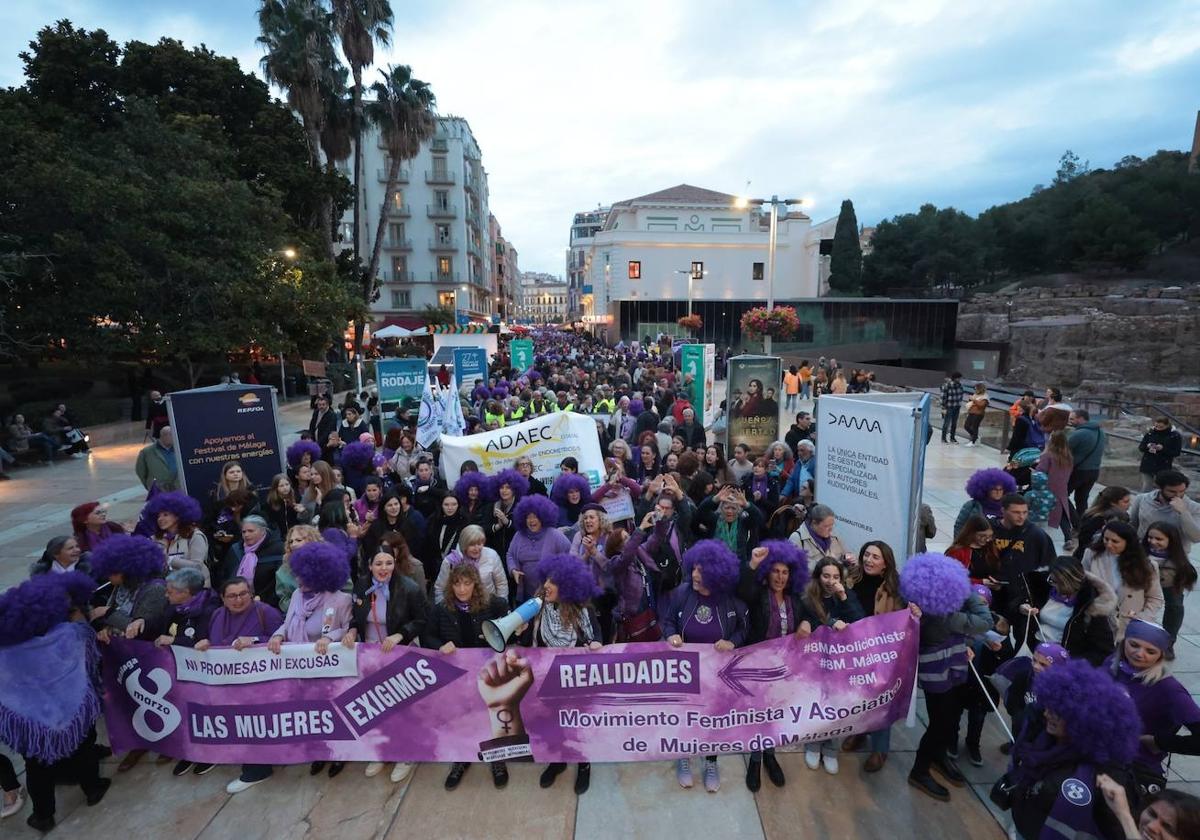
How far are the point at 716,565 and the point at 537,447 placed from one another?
417 cm

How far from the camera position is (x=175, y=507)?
5.59 m

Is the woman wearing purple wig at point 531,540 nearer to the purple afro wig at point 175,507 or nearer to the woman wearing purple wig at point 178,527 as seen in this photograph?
the woman wearing purple wig at point 178,527

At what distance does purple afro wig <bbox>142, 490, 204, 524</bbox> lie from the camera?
5562 mm

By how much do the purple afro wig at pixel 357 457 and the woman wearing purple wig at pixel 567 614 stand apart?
448 centimetres

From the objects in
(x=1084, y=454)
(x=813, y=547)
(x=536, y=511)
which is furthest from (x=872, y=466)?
(x=1084, y=454)

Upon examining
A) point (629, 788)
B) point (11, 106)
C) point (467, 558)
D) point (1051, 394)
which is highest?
point (11, 106)

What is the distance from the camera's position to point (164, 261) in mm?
16656

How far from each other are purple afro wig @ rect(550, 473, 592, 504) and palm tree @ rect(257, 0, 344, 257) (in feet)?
88.3

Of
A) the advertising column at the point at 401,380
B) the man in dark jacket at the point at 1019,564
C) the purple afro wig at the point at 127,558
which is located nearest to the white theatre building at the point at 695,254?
the advertising column at the point at 401,380

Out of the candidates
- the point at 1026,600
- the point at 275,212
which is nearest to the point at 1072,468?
the point at 1026,600

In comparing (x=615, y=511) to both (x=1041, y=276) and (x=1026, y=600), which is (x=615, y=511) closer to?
(x=1026, y=600)

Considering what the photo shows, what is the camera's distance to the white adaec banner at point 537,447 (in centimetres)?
750

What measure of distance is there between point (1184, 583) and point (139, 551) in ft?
25.3

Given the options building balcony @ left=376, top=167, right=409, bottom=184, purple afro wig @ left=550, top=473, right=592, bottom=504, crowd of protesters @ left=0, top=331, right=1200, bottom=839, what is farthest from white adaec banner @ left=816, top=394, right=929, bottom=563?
building balcony @ left=376, top=167, right=409, bottom=184
